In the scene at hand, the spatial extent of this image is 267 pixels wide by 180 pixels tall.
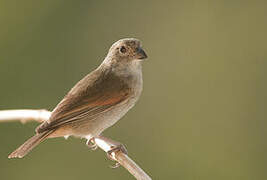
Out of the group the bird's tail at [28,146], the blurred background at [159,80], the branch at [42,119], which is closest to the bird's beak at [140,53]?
the branch at [42,119]

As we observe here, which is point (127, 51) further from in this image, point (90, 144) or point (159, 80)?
point (159, 80)

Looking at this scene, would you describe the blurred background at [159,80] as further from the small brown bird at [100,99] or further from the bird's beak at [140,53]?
the bird's beak at [140,53]

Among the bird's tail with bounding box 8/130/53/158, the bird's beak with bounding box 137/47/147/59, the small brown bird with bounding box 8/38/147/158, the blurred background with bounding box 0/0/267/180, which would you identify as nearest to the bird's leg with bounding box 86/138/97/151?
the small brown bird with bounding box 8/38/147/158

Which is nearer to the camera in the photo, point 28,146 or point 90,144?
point 28,146

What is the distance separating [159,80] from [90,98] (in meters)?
3.15

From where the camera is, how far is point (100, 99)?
14.8 ft

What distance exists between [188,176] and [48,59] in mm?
2146

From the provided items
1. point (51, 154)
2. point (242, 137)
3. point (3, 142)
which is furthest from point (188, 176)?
point (3, 142)

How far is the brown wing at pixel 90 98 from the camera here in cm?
426

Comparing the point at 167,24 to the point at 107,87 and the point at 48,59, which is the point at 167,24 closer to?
the point at 48,59

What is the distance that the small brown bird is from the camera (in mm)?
4270

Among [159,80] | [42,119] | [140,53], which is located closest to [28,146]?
[42,119]

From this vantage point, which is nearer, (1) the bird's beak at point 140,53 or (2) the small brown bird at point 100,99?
(2) the small brown bird at point 100,99

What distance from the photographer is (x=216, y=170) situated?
22.1ft
